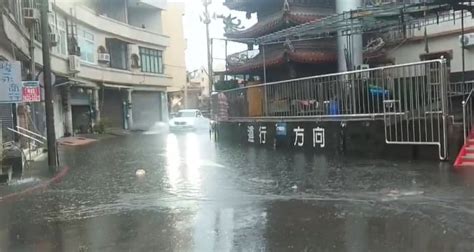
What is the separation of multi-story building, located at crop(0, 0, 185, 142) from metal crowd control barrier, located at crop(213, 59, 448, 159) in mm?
9449

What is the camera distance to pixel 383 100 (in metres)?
15.5

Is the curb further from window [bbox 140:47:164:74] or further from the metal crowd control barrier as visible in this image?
window [bbox 140:47:164:74]

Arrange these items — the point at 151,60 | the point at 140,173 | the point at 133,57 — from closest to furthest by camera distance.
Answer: the point at 140,173 < the point at 133,57 < the point at 151,60

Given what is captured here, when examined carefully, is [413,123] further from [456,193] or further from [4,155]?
[4,155]

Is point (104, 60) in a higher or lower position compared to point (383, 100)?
higher

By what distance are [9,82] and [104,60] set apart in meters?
27.7

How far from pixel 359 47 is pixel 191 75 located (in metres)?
72.7

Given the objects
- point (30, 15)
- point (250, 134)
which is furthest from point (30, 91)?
Answer: point (250, 134)

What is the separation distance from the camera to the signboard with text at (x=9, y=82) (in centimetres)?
1392

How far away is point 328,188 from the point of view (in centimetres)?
1041

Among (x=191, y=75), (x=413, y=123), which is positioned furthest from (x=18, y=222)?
(x=191, y=75)

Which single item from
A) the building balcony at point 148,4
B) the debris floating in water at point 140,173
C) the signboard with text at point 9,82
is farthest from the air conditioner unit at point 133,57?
the debris floating in water at point 140,173

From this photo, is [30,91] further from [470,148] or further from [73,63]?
[73,63]

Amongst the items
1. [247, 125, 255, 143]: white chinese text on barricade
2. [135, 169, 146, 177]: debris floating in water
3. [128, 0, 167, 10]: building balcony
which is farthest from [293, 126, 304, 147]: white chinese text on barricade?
[128, 0, 167, 10]: building balcony
